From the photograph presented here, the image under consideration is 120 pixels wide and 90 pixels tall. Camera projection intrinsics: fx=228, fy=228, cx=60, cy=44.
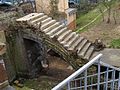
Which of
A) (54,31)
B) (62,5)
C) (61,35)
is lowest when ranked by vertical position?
(61,35)

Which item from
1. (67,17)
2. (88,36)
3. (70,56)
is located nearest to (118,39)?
(88,36)

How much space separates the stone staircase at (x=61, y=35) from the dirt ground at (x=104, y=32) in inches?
122

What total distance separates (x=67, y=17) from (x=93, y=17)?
3.87 metres

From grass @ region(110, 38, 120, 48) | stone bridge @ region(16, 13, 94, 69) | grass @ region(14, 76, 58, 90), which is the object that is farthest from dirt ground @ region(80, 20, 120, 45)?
grass @ region(14, 76, 58, 90)

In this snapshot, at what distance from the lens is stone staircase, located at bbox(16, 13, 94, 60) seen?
393 inches

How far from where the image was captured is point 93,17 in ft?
63.6

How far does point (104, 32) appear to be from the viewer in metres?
15.6

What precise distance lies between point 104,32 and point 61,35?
5783mm

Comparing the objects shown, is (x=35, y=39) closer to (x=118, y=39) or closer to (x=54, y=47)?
(x=54, y=47)

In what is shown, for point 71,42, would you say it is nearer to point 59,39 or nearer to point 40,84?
point 59,39

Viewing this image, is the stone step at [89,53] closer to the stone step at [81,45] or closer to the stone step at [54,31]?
the stone step at [81,45]

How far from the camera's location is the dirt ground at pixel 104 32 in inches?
568

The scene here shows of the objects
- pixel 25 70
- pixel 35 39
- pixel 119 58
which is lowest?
pixel 25 70

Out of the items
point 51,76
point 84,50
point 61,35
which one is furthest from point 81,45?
point 51,76
